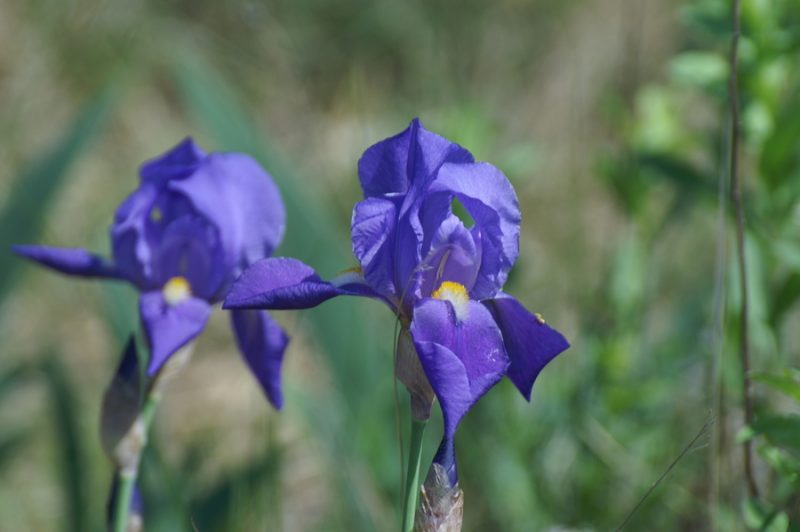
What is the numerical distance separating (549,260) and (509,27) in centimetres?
111

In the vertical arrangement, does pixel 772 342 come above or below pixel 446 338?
below

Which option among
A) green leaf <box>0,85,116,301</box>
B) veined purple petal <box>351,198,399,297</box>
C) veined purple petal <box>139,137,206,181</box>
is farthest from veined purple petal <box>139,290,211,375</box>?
green leaf <box>0,85,116,301</box>

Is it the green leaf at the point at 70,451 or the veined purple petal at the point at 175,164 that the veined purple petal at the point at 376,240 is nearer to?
the veined purple petal at the point at 175,164

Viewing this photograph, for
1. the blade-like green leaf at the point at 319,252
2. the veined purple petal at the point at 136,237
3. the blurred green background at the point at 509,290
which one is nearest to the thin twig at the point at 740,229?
the blurred green background at the point at 509,290

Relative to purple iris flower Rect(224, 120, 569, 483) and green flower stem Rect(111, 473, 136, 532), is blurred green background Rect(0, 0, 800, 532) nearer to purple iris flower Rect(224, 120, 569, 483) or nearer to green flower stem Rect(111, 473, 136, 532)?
purple iris flower Rect(224, 120, 569, 483)

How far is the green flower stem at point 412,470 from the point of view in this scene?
923 mm

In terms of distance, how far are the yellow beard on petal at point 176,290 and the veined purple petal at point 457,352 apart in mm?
332

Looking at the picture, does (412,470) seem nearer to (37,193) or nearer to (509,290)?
(509,290)

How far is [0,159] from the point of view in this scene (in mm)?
2947

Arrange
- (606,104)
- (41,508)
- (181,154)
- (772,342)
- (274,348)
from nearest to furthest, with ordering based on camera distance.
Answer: (274,348) < (181,154) < (772,342) < (606,104) < (41,508)

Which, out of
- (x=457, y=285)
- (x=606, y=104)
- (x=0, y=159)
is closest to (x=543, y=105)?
(x=606, y=104)

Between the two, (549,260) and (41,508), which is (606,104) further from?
(41,508)

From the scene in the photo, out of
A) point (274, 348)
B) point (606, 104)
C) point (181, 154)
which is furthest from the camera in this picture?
point (606, 104)

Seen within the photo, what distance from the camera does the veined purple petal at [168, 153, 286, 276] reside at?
1.17m
